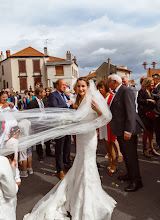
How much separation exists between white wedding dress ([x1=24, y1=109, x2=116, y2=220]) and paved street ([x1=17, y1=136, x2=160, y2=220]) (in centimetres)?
27

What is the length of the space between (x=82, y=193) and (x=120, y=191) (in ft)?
3.61

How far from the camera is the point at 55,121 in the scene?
260cm

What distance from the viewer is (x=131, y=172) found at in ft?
11.4

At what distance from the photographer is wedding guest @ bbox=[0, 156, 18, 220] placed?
1660 millimetres

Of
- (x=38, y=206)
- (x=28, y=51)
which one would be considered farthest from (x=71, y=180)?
(x=28, y=51)

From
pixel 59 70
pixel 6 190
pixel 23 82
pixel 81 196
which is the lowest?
pixel 81 196

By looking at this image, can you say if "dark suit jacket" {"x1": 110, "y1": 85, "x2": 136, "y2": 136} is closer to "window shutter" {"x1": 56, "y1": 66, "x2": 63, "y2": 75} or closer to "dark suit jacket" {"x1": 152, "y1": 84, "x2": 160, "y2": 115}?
"dark suit jacket" {"x1": 152, "y1": 84, "x2": 160, "y2": 115}

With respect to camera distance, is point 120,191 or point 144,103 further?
point 144,103

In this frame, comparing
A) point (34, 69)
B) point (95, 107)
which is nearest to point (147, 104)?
point (95, 107)

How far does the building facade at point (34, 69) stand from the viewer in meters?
32.2

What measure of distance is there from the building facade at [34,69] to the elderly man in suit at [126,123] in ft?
96.3

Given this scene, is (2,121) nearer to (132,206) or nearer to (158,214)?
(132,206)

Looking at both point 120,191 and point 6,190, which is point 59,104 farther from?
point 6,190

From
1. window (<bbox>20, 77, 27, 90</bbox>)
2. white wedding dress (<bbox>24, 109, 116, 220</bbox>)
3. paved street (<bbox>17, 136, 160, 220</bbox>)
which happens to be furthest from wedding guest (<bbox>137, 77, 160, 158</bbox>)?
window (<bbox>20, 77, 27, 90</bbox>)
